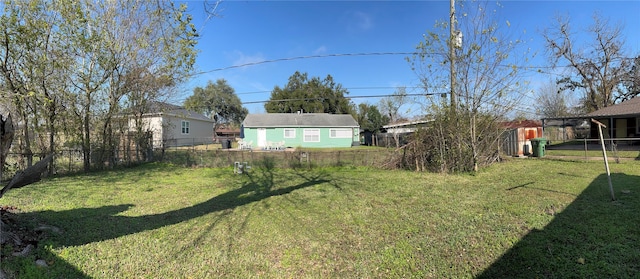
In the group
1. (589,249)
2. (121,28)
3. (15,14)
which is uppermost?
(121,28)

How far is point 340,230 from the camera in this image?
3945 millimetres

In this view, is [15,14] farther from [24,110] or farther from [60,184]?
[60,184]

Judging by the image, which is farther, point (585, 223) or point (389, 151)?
point (389, 151)

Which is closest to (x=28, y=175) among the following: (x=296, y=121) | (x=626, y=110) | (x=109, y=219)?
(x=109, y=219)

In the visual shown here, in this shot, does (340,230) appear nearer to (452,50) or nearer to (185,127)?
(452,50)

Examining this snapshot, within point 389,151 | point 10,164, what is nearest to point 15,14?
point 10,164

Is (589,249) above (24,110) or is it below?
below

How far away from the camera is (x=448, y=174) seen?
9016mm

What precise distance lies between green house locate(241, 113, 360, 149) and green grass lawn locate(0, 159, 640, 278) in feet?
64.0

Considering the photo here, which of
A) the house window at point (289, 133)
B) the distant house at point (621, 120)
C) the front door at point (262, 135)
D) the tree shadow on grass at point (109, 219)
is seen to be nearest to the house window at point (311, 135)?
the house window at point (289, 133)

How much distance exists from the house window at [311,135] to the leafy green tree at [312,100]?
14987 mm

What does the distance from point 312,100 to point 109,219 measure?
38640mm

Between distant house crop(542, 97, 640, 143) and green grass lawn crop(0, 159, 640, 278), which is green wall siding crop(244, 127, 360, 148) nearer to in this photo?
distant house crop(542, 97, 640, 143)

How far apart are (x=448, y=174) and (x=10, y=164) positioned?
43.5 feet
